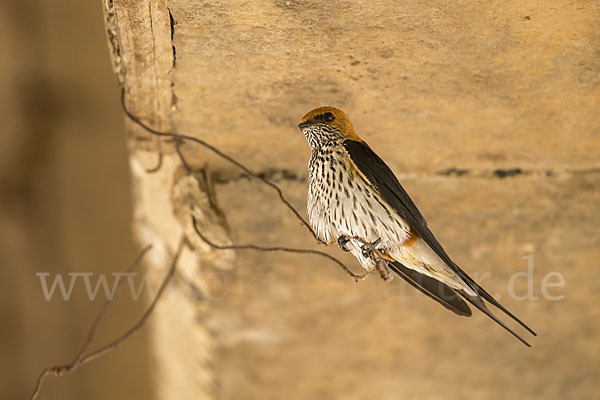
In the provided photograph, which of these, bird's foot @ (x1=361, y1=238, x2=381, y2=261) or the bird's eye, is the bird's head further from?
bird's foot @ (x1=361, y1=238, x2=381, y2=261)

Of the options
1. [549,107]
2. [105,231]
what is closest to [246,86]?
[549,107]

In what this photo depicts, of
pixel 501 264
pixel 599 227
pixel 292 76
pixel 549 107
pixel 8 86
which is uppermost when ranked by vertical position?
pixel 292 76

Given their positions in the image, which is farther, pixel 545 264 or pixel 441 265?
pixel 545 264

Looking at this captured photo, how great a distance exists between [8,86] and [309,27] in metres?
2.08

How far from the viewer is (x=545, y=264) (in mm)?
2188

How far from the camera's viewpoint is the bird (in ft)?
4.21

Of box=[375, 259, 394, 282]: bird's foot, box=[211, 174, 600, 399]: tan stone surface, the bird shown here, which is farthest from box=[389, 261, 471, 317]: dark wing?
box=[211, 174, 600, 399]: tan stone surface

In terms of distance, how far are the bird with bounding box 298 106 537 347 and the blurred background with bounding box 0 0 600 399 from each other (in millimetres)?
180

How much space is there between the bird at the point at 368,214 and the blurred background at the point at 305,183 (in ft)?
0.59

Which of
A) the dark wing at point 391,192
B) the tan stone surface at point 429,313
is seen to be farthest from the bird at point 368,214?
the tan stone surface at point 429,313

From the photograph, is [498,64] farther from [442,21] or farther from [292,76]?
[292,76]

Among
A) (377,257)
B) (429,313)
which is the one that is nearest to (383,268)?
(377,257)

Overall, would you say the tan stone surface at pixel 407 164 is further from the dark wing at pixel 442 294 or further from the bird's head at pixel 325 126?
the dark wing at pixel 442 294

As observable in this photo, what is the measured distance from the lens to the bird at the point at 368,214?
128 cm
